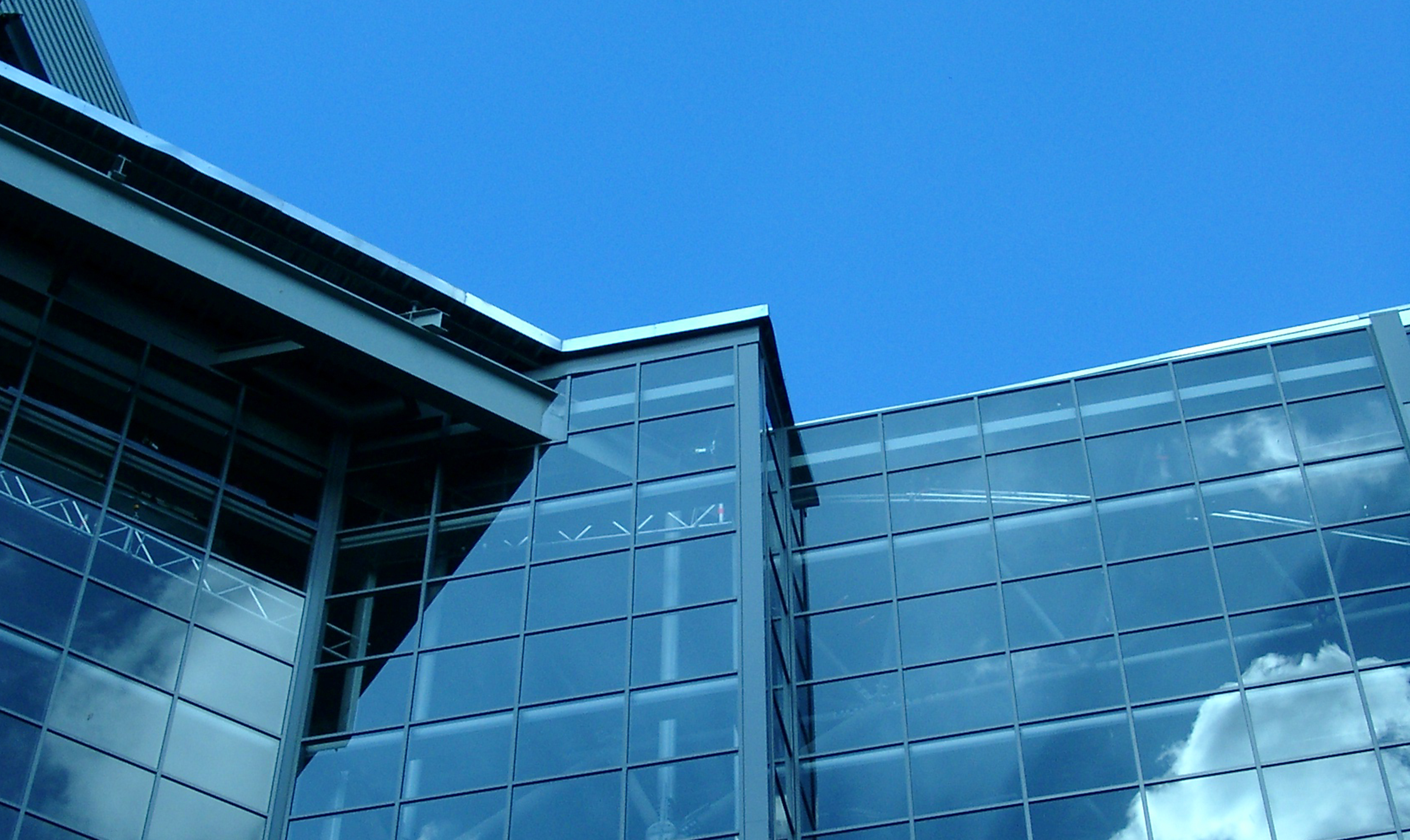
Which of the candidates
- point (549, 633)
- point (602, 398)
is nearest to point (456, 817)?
point (549, 633)

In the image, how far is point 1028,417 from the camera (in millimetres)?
34812

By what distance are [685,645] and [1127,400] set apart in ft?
34.3

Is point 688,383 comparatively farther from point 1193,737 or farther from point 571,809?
point 1193,737

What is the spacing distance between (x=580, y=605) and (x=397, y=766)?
4.11 metres

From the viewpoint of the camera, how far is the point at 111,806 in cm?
2841

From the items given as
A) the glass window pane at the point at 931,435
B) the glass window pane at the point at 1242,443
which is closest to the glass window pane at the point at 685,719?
the glass window pane at the point at 931,435

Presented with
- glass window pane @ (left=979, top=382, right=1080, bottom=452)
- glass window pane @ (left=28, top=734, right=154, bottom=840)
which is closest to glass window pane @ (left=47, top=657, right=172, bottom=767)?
glass window pane @ (left=28, top=734, right=154, bottom=840)

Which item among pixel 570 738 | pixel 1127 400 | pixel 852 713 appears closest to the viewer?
pixel 570 738

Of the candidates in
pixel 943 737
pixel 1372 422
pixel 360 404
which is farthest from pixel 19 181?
pixel 1372 422

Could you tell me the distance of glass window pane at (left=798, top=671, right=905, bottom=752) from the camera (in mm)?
30875

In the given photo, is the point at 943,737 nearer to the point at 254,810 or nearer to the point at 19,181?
the point at 254,810

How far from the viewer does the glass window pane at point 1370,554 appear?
30.3 metres

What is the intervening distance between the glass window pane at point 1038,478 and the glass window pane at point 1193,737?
497 centimetres

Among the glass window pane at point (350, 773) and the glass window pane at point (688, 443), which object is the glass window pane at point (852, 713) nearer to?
the glass window pane at point (688, 443)
